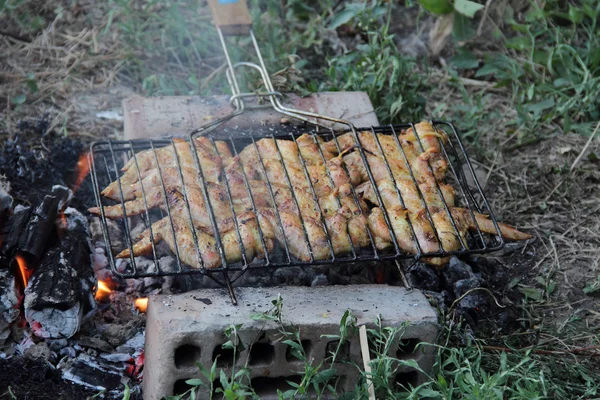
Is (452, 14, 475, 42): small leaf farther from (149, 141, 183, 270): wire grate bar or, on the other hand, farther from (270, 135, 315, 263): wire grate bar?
(149, 141, 183, 270): wire grate bar

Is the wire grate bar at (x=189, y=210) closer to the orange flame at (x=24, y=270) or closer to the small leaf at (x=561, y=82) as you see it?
the orange flame at (x=24, y=270)

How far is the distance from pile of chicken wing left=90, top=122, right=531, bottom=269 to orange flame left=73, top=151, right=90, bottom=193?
73cm

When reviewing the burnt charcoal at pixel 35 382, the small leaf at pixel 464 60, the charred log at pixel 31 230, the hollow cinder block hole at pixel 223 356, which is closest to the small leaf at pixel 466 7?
the small leaf at pixel 464 60

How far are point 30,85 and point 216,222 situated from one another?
9.53ft

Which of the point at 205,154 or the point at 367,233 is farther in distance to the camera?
the point at 205,154

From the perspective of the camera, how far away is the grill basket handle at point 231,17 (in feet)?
16.2

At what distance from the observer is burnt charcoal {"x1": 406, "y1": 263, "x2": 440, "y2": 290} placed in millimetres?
4152

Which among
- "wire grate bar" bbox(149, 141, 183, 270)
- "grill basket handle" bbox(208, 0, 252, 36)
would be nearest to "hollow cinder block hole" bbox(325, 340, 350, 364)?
"wire grate bar" bbox(149, 141, 183, 270)

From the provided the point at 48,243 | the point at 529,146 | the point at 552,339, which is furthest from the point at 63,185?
the point at 529,146

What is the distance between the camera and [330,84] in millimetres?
5836

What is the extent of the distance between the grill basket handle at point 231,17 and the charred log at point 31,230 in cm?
183

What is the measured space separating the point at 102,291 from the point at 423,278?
1.95m

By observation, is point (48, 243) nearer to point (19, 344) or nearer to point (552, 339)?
point (19, 344)

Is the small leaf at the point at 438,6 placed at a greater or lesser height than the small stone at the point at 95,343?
greater
